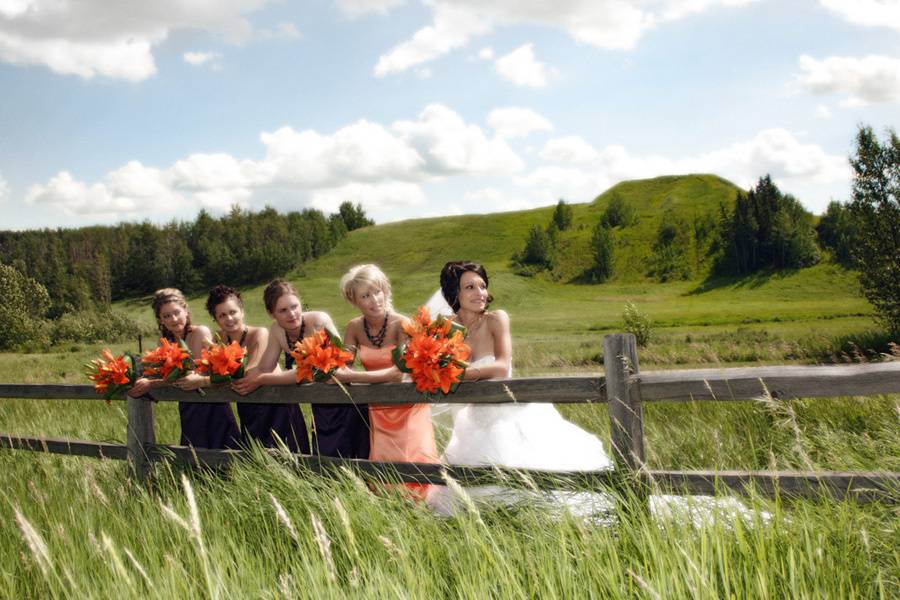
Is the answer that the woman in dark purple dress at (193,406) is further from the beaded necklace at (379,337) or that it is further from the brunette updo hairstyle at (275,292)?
the beaded necklace at (379,337)

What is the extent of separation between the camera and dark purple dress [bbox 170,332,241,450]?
607 centimetres

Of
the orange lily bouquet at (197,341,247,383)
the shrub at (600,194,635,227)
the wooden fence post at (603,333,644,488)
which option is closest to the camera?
the wooden fence post at (603,333,644,488)

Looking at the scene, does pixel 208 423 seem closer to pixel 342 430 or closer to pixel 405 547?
pixel 342 430

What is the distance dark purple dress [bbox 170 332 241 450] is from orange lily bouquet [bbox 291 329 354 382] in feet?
5.61

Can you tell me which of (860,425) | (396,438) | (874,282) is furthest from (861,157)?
(396,438)

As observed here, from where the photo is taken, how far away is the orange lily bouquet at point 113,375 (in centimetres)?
566

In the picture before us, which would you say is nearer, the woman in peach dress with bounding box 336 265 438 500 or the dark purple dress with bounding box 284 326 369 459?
the woman in peach dress with bounding box 336 265 438 500

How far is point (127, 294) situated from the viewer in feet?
369

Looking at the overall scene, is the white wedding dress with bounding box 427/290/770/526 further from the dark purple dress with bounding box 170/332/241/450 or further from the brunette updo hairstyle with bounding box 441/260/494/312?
the dark purple dress with bounding box 170/332/241/450

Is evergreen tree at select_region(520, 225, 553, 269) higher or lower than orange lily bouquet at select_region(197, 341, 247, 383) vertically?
higher

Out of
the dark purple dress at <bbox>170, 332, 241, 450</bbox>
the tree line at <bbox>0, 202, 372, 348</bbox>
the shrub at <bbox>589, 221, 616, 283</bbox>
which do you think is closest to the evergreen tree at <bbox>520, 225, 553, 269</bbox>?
the shrub at <bbox>589, 221, 616, 283</bbox>

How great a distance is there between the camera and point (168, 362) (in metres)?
5.44

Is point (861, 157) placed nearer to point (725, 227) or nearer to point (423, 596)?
point (423, 596)

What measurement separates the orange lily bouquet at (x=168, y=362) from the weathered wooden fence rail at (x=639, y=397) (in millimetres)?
966
